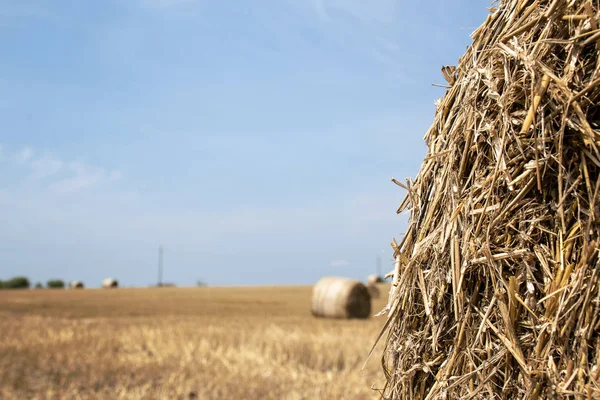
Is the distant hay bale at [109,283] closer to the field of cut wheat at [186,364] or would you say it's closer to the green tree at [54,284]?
the green tree at [54,284]

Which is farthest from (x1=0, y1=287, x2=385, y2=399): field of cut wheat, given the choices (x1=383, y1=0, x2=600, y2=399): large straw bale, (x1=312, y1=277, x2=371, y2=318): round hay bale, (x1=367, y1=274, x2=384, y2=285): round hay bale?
(x1=367, y1=274, x2=384, y2=285): round hay bale

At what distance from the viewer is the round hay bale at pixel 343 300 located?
15211 mm

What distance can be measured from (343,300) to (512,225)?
13.4 meters

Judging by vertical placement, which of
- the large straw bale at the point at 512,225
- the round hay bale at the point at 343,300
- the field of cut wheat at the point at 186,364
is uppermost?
the large straw bale at the point at 512,225

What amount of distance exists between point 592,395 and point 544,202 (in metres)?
0.61

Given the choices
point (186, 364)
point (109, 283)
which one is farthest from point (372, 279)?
point (186, 364)

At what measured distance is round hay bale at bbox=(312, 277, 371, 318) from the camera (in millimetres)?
15211

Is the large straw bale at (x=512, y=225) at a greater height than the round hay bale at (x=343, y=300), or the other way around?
the large straw bale at (x=512, y=225)

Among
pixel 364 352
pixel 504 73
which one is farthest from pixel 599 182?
pixel 364 352

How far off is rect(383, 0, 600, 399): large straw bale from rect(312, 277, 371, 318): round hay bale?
1298 cm

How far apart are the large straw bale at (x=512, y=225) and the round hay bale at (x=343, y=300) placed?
511 inches

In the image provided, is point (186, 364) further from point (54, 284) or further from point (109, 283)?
point (54, 284)

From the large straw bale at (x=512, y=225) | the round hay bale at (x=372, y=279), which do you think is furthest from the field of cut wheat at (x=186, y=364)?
the round hay bale at (x=372, y=279)

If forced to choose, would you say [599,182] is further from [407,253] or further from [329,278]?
[329,278]
